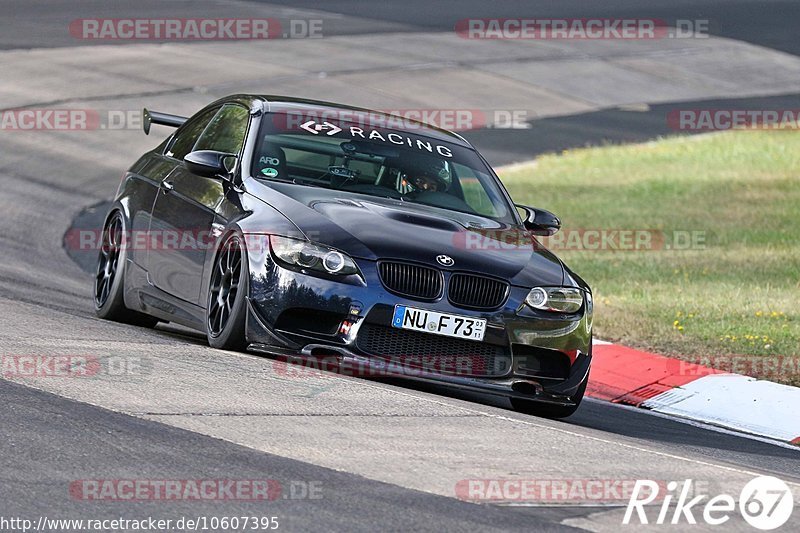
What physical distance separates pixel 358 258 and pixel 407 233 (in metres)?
0.42

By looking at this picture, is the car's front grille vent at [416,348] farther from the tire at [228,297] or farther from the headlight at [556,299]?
Result: the tire at [228,297]

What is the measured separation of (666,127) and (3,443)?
22446 millimetres

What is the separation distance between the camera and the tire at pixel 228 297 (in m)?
8.79

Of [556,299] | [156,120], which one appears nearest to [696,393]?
[556,299]

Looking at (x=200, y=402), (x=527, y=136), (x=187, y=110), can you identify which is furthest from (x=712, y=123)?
(x=200, y=402)

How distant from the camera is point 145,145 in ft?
70.8

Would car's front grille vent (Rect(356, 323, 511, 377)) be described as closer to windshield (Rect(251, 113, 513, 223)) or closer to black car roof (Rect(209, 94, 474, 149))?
windshield (Rect(251, 113, 513, 223))

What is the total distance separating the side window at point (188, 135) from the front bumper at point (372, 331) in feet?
7.32

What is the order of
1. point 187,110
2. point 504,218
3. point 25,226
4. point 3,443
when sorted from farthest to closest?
point 187,110
point 25,226
point 504,218
point 3,443

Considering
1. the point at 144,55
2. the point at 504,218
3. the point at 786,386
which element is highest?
the point at 144,55

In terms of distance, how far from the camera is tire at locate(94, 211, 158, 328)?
10719 mm

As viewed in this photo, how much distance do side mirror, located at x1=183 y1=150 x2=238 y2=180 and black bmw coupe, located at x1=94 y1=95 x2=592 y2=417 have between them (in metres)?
0.01

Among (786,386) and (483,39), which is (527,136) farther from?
(786,386)

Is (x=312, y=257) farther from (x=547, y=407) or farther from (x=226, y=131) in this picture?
(x=226, y=131)
